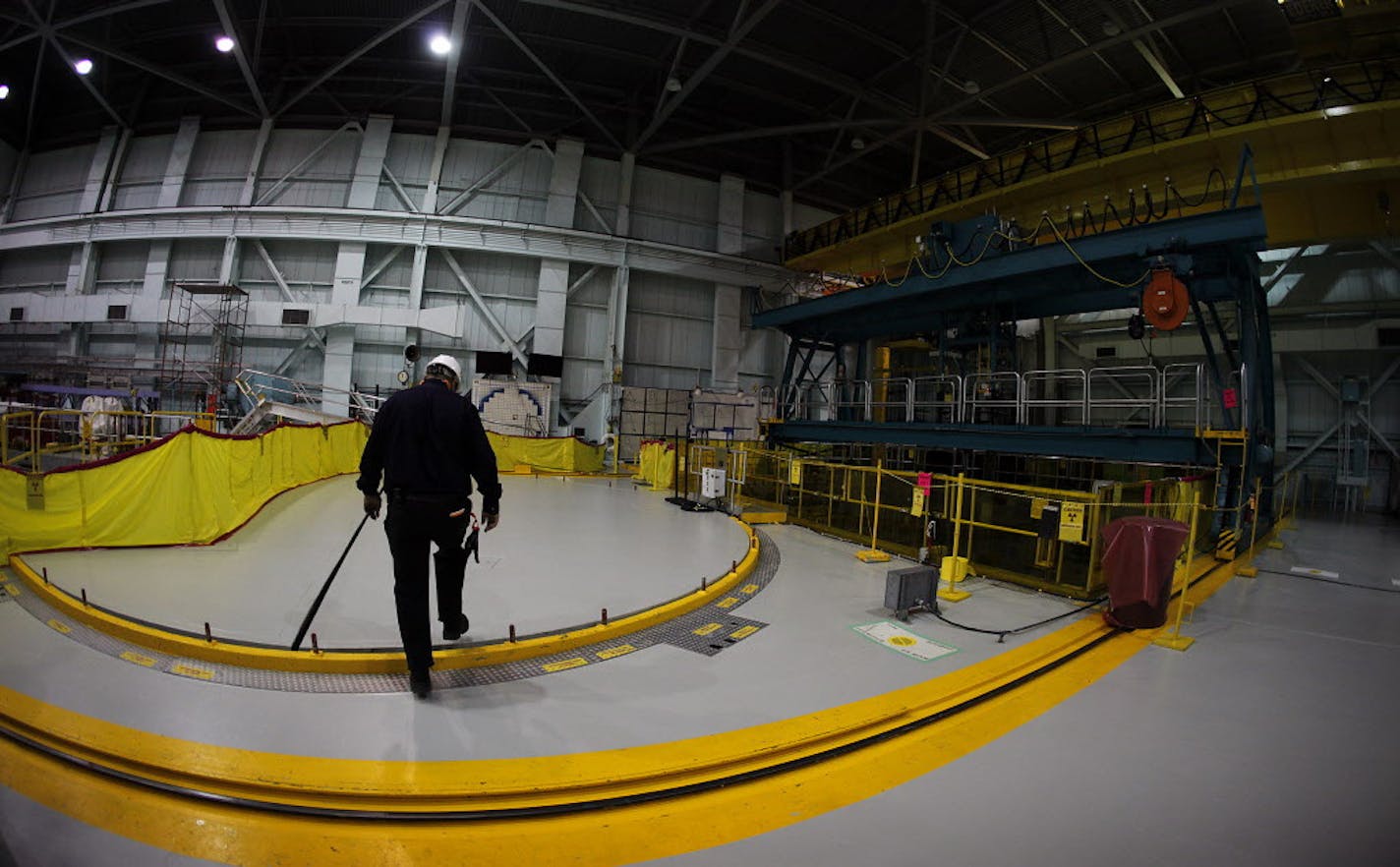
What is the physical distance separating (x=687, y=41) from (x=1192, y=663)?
19318 mm

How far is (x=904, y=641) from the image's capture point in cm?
399

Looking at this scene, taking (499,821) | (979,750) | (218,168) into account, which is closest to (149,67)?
(218,168)

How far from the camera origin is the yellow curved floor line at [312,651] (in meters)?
3.12

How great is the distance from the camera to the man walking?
2832 mm

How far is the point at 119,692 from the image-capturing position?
8.98 feet

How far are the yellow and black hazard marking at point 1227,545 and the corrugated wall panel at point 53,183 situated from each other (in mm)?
37542

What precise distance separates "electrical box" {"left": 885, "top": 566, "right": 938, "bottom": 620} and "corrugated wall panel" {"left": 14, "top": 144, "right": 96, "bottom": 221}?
33751mm

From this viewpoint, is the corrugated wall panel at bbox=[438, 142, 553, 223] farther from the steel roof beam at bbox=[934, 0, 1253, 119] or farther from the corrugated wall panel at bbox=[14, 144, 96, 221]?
the corrugated wall panel at bbox=[14, 144, 96, 221]

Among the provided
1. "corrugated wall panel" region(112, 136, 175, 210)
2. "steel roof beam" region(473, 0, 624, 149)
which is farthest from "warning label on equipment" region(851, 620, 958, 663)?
"corrugated wall panel" region(112, 136, 175, 210)

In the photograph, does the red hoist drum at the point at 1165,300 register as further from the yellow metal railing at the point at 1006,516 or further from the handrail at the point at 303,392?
the handrail at the point at 303,392

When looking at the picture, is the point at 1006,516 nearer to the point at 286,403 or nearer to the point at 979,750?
the point at 979,750

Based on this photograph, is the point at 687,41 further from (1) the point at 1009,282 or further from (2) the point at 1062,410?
(2) the point at 1062,410

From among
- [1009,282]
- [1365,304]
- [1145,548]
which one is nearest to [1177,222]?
[1009,282]

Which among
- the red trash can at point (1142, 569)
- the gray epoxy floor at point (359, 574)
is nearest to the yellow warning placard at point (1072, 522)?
the red trash can at point (1142, 569)
